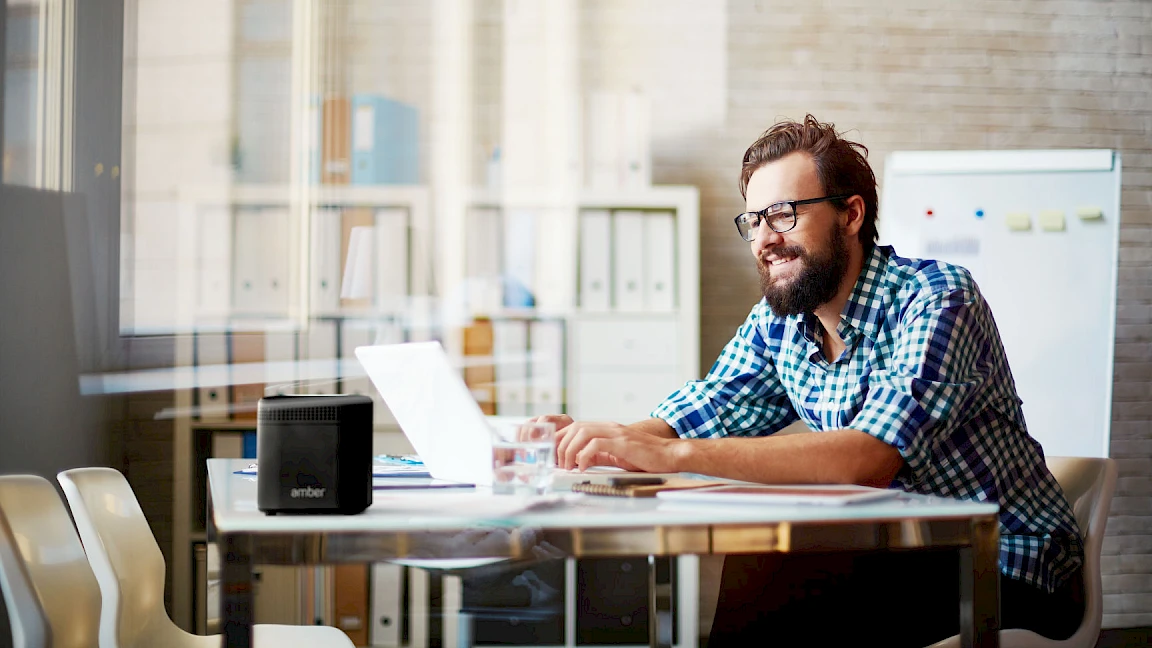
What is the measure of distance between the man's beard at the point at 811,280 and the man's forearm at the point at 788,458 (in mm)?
372

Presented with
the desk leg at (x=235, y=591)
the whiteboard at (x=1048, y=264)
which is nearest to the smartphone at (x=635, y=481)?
the desk leg at (x=235, y=591)

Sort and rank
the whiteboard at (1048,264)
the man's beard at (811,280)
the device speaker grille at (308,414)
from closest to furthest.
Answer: the device speaker grille at (308,414) < the man's beard at (811,280) < the whiteboard at (1048,264)

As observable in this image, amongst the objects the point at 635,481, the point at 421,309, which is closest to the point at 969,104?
the point at 421,309

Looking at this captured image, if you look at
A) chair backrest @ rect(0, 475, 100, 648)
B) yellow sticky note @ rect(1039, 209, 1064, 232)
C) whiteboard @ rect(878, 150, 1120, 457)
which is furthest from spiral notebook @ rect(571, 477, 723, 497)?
yellow sticky note @ rect(1039, 209, 1064, 232)

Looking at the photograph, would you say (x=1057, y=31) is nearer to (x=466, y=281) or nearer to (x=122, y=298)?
(x=466, y=281)

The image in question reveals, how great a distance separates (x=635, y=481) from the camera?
1.32m

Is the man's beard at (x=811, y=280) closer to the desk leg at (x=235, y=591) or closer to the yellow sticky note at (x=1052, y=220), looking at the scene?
the desk leg at (x=235, y=591)

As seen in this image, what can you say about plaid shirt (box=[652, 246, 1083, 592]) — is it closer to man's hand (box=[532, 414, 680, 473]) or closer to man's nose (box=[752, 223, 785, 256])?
man's nose (box=[752, 223, 785, 256])

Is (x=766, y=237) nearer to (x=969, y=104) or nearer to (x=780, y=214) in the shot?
(x=780, y=214)

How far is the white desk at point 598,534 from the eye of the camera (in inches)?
37.1

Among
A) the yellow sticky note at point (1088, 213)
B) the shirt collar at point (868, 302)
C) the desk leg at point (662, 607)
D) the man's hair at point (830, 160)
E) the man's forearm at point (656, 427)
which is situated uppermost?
the yellow sticky note at point (1088, 213)

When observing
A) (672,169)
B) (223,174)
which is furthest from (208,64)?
(672,169)

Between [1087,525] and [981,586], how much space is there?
2.22 ft

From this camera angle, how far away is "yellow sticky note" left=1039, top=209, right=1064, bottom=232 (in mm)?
3084
